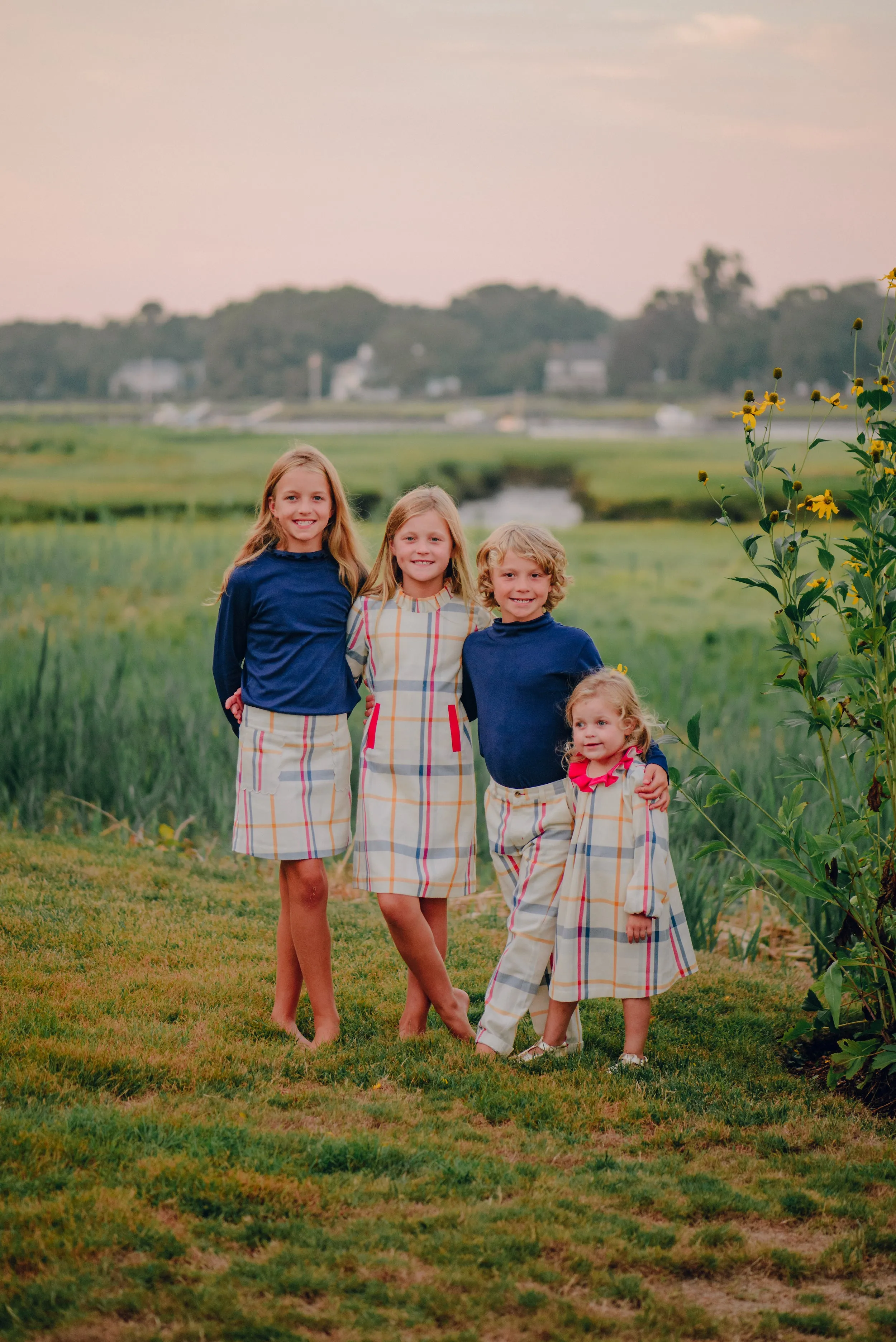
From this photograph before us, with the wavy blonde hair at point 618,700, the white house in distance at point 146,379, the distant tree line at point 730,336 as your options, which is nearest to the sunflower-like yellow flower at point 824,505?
the wavy blonde hair at point 618,700

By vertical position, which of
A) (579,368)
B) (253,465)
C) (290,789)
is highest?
(579,368)

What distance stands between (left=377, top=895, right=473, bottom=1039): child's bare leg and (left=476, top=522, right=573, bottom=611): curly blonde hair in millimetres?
894

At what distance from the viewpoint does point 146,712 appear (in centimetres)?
645

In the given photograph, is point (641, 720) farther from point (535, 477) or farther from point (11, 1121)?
point (535, 477)

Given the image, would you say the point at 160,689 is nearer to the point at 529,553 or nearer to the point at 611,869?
the point at 529,553

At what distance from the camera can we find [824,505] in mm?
3193

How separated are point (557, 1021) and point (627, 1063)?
0.69ft

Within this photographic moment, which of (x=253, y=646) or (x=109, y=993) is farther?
(x=109, y=993)

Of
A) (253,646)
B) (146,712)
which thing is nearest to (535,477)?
(146,712)

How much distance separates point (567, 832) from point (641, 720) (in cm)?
36

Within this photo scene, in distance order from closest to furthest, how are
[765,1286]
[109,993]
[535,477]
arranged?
[765,1286]
[109,993]
[535,477]

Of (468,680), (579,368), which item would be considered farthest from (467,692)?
(579,368)

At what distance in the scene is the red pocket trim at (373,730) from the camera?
131 inches

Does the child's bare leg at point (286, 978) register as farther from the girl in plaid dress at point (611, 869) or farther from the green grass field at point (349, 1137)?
the girl in plaid dress at point (611, 869)
